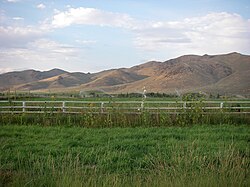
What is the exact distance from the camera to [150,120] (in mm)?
16094

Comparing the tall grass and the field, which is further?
the tall grass

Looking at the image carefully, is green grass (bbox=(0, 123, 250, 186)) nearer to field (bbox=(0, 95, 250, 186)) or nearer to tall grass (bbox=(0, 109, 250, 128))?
field (bbox=(0, 95, 250, 186))

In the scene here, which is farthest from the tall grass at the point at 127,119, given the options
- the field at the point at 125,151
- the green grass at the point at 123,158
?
the green grass at the point at 123,158

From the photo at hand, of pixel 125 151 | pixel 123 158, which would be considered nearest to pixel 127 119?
pixel 125 151

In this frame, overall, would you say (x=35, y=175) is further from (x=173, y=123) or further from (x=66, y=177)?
(x=173, y=123)

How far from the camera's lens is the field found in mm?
5211

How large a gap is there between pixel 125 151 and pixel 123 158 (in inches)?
14.4

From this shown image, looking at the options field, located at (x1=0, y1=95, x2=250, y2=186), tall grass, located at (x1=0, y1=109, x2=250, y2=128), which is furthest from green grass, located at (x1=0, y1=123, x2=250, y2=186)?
tall grass, located at (x1=0, y1=109, x2=250, y2=128)

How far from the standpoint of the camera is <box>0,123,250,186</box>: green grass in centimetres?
513

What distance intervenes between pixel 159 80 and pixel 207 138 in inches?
4114

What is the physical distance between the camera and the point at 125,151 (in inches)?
346

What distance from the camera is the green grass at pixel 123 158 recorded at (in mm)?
5133

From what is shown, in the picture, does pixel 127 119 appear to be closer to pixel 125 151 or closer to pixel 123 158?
pixel 125 151

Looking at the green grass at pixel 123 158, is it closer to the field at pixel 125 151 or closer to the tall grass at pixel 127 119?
the field at pixel 125 151
